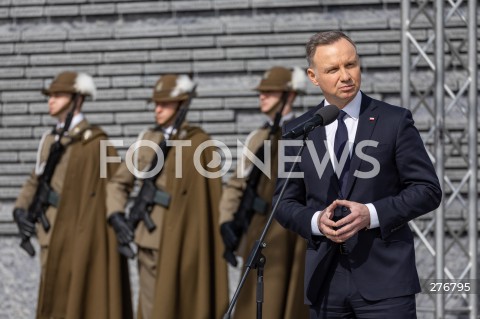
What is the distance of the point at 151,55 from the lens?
9188 mm

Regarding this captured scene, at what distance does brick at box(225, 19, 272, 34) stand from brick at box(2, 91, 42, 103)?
1734mm

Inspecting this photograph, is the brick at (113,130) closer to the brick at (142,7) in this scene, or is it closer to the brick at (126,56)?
the brick at (126,56)

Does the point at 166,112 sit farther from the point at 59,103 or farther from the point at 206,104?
the point at 206,104

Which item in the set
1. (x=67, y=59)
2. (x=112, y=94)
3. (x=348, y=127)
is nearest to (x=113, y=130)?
(x=112, y=94)

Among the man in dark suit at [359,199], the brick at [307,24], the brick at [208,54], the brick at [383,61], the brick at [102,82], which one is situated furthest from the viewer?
the brick at [102,82]

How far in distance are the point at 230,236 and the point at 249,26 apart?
7.73 ft

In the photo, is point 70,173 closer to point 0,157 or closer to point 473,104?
point 0,157

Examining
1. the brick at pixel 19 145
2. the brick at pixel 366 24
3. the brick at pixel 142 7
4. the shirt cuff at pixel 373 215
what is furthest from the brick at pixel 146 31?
the shirt cuff at pixel 373 215

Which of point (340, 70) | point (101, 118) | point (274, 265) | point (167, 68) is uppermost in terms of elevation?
point (167, 68)

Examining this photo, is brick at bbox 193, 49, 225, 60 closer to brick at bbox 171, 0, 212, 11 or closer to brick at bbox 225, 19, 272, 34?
brick at bbox 225, 19, 272, 34

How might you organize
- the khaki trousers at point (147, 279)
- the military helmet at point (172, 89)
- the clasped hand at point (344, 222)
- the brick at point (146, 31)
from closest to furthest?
the clasped hand at point (344, 222) < the khaki trousers at point (147, 279) < the military helmet at point (172, 89) < the brick at point (146, 31)

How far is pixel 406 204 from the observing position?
3814mm

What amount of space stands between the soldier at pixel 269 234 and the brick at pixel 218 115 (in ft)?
4.87

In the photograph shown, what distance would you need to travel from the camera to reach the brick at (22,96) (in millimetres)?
9430
